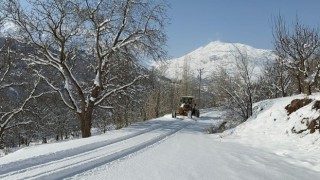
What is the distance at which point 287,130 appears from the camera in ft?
52.1

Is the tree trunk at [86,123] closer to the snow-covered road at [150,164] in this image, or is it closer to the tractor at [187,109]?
the snow-covered road at [150,164]

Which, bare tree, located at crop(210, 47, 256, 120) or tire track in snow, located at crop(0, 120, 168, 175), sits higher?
bare tree, located at crop(210, 47, 256, 120)

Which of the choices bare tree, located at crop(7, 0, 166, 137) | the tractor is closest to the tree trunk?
bare tree, located at crop(7, 0, 166, 137)

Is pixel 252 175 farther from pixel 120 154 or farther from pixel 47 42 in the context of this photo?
pixel 47 42

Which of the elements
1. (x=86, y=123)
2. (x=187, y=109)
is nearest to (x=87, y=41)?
(x=86, y=123)

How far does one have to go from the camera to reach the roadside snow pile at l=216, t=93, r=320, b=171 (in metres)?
12.8

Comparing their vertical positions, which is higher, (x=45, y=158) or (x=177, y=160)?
(x=45, y=158)

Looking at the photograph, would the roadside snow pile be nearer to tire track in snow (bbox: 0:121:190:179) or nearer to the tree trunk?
tire track in snow (bbox: 0:121:190:179)

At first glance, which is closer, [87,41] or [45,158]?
[45,158]

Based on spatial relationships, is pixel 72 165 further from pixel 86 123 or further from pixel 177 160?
pixel 86 123

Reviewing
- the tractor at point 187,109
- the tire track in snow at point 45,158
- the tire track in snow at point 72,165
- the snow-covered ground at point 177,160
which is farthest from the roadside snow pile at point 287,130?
the tractor at point 187,109

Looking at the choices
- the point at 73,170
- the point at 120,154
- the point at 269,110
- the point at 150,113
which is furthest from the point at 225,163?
the point at 150,113

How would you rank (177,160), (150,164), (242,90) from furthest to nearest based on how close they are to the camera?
(242,90) < (177,160) < (150,164)

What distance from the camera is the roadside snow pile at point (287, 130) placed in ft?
41.9
